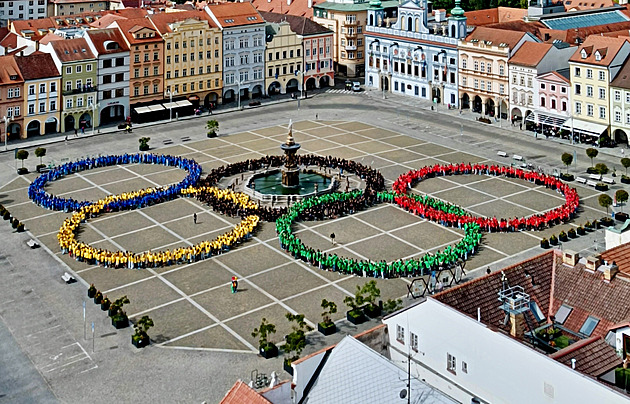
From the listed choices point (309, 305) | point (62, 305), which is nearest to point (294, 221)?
point (309, 305)

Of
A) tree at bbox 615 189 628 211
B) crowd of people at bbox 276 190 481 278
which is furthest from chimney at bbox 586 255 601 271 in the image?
tree at bbox 615 189 628 211

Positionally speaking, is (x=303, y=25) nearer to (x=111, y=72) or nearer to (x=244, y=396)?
(x=111, y=72)

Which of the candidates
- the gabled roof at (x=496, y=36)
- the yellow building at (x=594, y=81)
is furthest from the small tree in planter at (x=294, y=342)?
the gabled roof at (x=496, y=36)

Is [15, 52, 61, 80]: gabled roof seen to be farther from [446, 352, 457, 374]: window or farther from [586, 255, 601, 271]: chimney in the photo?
[446, 352, 457, 374]: window

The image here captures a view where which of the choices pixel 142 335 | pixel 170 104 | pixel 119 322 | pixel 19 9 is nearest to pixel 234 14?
pixel 170 104

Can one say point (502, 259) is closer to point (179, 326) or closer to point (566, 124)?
point (179, 326)

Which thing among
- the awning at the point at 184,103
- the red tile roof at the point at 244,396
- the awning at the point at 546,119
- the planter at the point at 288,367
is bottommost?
the planter at the point at 288,367

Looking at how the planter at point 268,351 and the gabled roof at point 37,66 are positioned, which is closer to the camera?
the planter at point 268,351

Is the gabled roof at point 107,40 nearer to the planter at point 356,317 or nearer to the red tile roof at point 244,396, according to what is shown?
the planter at point 356,317
